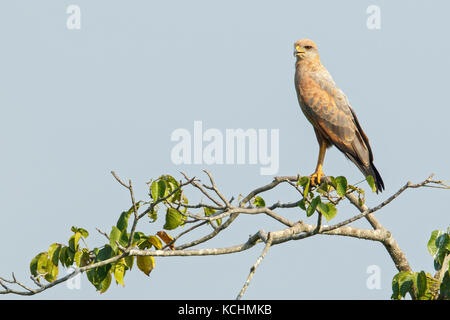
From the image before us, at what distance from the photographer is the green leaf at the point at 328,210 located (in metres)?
5.23

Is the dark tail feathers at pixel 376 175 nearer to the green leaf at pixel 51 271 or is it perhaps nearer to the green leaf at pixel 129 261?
the green leaf at pixel 129 261

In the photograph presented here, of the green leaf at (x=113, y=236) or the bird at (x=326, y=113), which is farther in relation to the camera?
the bird at (x=326, y=113)

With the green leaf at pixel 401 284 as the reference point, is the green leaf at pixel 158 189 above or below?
above

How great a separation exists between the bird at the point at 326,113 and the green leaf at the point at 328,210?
265cm

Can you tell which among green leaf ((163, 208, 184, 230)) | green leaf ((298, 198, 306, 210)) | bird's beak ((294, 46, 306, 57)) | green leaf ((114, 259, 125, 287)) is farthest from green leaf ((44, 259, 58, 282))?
bird's beak ((294, 46, 306, 57))

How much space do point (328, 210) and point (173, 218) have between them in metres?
1.32

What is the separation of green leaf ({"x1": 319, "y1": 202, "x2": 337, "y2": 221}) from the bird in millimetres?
2645

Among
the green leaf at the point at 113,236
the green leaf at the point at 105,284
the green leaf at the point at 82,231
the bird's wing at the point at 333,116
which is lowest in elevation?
the green leaf at the point at 105,284

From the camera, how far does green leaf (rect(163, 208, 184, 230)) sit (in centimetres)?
579

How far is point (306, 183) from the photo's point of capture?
5.53 metres

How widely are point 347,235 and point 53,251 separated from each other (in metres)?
2.71

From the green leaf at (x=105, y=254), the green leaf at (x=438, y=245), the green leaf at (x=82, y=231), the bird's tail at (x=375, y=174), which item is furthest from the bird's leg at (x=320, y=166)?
the green leaf at (x=105, y=254)
